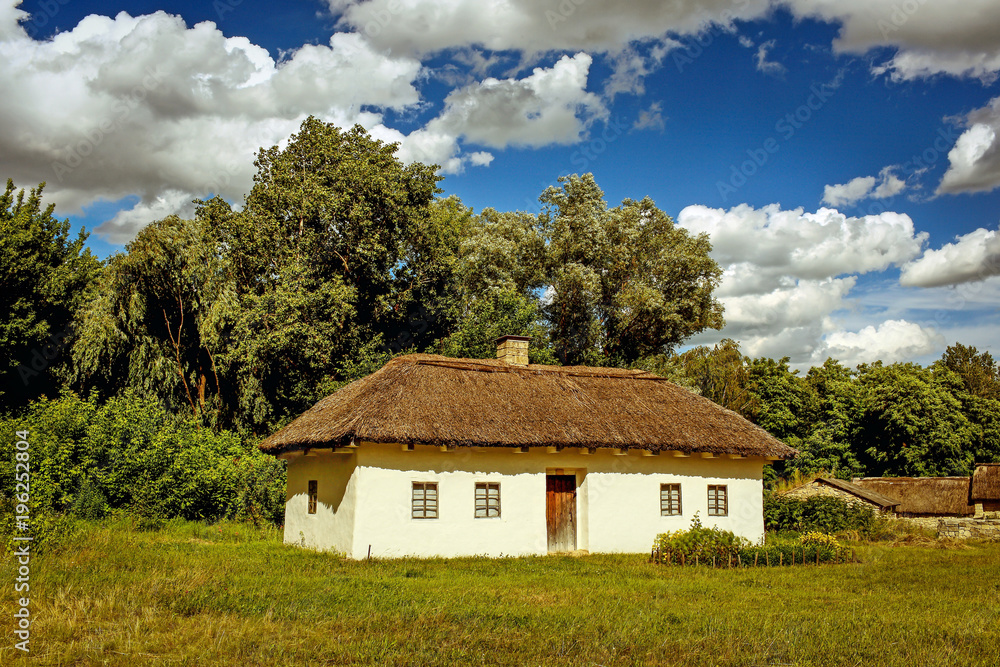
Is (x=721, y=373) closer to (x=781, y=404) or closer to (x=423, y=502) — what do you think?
(x=781, y=404)

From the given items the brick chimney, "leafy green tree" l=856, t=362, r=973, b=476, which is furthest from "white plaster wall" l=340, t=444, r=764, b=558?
"leafy green tree" l=856, t=362, r=973, b=476

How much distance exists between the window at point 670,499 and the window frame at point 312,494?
813 centimetres

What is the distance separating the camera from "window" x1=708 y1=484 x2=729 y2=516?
1731cm

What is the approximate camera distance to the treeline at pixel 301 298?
921 inches

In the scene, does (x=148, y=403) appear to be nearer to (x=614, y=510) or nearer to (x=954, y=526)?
(x=614, y=510)

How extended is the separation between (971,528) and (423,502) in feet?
70.0

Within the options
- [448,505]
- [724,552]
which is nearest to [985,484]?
A: [724,552]

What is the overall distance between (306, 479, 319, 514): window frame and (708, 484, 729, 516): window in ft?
31.0

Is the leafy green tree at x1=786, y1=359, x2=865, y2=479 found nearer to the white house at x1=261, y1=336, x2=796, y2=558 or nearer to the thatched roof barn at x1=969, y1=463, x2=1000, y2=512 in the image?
the thatched roof barn at x1=969, y1=463, x2=1000, y2=512

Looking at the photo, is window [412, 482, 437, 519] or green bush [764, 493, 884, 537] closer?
window [412, 482, 437, 519]

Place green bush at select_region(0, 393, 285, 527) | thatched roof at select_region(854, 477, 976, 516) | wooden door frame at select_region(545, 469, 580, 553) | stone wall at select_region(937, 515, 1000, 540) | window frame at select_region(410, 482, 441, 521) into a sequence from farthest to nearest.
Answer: thatched roof at select_region(854, 477, 976, 516) → stone wall at select_region(937, 515, 1000, 540) → green bush at select_region(0, 393, 285, 527) → wooden door frame at select_region(545, 469, 580, 553) → window frame at select_region(410, 482, 441, 521)

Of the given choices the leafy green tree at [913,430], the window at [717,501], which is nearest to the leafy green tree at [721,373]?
the leafy green tree at [913,430]

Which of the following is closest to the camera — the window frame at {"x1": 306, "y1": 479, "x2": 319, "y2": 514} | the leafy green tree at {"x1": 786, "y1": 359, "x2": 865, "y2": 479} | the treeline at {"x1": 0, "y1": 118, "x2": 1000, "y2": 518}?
the window frame at {"x1": 306, "y1": 479, "x2": 319, "y2": 514}

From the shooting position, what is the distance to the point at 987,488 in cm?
2691
